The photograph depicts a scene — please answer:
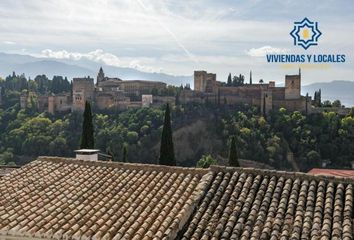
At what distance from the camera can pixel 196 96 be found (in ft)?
347

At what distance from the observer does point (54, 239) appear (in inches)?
344

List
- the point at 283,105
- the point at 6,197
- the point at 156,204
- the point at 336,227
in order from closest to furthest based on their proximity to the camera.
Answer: the point at 336,227
the point at 156,204
the point at 6,197
the point at 283,105

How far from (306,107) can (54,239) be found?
90.7m

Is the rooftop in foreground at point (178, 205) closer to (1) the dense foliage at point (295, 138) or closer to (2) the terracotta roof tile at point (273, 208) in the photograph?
(2) the terracotta roof tile at point (273, 208)

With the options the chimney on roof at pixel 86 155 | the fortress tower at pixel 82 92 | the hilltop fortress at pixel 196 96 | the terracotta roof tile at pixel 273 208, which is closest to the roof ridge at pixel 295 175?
the terracotta roof tile at pixel 273 208

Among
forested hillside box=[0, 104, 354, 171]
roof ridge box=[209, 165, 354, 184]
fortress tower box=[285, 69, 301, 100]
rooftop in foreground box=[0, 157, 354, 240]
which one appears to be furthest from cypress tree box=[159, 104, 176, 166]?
fortress tower box=[285, 69, 301, 100]

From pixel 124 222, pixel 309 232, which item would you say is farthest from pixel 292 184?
pixel 124 222

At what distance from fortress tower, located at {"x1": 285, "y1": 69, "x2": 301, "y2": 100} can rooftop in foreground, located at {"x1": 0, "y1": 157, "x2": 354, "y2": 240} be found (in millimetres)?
92083

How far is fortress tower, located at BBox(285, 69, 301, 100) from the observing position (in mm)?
100000

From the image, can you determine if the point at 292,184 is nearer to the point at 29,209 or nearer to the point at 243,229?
the point at 243,229

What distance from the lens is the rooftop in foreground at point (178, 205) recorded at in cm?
848

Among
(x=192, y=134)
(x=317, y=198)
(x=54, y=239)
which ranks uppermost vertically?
(x=317, y=198)

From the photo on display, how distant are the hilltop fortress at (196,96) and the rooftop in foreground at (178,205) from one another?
89.0m

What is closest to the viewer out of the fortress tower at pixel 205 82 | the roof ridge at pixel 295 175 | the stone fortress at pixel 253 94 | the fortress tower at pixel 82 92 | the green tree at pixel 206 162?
the roof ridge at pixel 295 175
